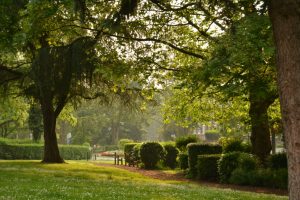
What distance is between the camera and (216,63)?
1374 cm

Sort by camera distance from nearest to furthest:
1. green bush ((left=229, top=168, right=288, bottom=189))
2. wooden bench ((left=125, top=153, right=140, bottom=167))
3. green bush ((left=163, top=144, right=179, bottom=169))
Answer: green bush ((left=229, top=168, right=288, bottom=189))
green bush ((left=163, top=144, right=179, bottom=169))
wooden bench ((left=125, top=153, right=140, bottom=167))

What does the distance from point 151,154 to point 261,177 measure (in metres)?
14.2

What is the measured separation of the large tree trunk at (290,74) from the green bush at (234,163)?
1400 centimetres

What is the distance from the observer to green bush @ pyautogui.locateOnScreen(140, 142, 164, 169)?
1300 inches

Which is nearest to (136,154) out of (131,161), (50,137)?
(131,161)

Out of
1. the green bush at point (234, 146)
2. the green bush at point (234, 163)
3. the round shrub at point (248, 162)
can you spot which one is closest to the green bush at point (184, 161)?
the green bush at point (234, 146)

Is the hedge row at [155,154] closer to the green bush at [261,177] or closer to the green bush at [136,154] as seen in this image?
the green bush at [136,154]

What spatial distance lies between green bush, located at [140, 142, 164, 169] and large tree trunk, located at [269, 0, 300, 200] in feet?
85.0

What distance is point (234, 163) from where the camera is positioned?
21.9 m

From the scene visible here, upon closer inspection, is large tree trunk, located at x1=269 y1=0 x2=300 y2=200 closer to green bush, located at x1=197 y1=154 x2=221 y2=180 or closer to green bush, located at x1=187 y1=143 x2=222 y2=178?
green bush, located at x1=197 y1=154 x2=221 y2=180

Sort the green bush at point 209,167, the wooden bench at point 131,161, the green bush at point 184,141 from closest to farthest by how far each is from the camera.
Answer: the green bush at point 209,167
the green bush at point 184,141
the wooden bench at point 131,161

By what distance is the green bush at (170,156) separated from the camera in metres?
34.7

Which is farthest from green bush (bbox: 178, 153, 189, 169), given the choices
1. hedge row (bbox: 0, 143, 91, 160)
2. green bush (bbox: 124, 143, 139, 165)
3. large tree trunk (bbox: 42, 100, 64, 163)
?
hedge row (bbox: 0, 143, 91, 160)

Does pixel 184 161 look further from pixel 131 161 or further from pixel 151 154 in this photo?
pixel 131 161
